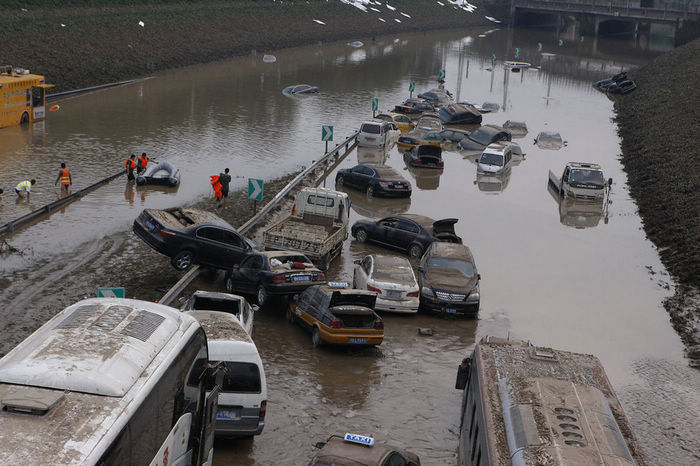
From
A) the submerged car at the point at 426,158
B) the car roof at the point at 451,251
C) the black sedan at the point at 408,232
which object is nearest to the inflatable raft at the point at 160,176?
the black sedan at the point at 408,232

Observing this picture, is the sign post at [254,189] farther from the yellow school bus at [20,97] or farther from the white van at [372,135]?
the yellow school bus at [20,97]

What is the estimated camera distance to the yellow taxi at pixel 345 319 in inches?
821

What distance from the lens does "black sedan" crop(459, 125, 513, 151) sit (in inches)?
2047

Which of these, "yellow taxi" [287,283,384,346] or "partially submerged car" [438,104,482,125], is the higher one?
"partially submerged car" [438,104,482,125]

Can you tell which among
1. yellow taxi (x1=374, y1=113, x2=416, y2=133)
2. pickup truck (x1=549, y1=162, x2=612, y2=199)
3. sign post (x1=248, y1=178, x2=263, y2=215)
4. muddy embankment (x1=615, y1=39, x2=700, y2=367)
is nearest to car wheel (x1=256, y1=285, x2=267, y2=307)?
sign post (x1=248, y1=178, x2=263, y2=215)

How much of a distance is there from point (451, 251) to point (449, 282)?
1667 mm

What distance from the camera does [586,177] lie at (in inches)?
1593

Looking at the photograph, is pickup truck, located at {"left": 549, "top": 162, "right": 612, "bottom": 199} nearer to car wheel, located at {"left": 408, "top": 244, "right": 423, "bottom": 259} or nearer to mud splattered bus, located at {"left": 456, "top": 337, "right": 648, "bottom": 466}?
car wheel, located at {"left": 408, "top": 244, "right": 423, "bottom": 259}

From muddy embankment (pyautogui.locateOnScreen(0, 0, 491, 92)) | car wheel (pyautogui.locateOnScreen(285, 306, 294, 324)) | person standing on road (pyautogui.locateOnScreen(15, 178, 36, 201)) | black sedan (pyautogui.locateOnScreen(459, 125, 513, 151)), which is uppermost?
muddy embankment (pyautogui.locateOnScreen(0, 0, 491, 92))

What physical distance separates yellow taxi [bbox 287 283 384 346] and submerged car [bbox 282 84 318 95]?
4866cm

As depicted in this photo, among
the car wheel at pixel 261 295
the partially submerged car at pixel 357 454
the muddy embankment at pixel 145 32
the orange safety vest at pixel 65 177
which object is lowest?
the car wheel at pixel 261 295

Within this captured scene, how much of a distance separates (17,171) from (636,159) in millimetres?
32225

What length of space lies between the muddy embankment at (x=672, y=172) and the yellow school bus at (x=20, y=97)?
3263 centimetres

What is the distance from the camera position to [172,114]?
5628cm
